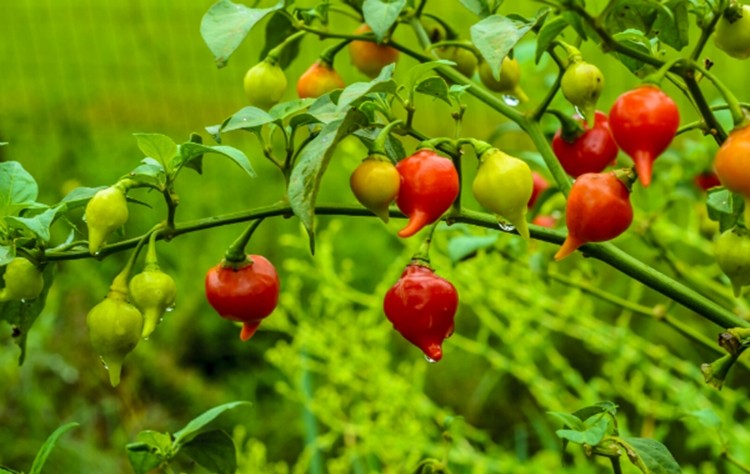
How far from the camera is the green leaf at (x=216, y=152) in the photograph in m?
0.81

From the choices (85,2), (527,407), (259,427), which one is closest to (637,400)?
(527,407)

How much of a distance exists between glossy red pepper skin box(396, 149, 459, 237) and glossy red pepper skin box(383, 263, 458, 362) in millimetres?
81

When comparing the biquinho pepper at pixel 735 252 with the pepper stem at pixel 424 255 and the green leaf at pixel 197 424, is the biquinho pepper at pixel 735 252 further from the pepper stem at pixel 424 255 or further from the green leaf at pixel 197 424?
the green leaf at pixel 197 424

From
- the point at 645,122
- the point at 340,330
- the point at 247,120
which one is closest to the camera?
the point at 645,122

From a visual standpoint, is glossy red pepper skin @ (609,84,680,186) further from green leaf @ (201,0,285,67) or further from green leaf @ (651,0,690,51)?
green leaf @ (201,0,285,67)

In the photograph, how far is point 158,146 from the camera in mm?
858

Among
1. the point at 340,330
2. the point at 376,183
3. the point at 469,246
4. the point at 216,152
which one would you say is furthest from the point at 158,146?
the point at 340,330

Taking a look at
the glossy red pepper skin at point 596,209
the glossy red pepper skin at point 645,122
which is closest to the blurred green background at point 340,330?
the glossy red pepper skin at point 596,209

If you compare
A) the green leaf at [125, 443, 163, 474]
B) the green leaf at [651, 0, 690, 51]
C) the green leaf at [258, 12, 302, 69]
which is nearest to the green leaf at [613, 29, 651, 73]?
the green leaf at [651, 0, 690, 51]

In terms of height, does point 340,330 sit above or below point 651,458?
below

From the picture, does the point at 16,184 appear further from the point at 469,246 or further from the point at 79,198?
the point at 469,246

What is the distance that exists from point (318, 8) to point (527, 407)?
1780mm

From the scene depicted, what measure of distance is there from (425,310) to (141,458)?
9.6 inches

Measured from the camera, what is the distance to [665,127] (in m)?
0.71
